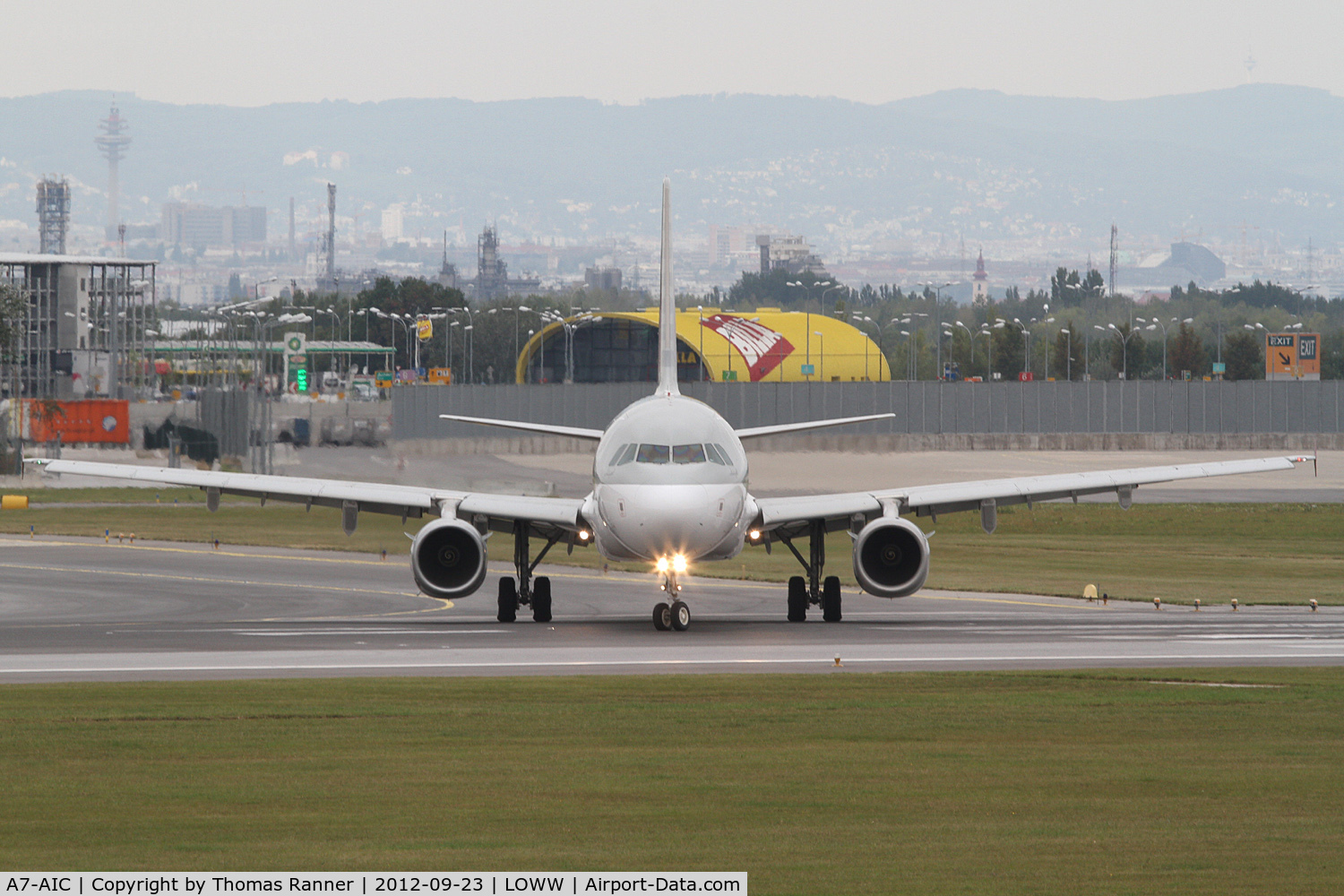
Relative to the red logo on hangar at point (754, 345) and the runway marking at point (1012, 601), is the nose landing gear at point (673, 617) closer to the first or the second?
the runway marking at point (1012, 601)

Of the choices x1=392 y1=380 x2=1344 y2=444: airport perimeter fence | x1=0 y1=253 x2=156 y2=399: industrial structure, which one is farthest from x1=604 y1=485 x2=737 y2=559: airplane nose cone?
x1=0 y1=253 x2=156 y2=399: industrial structure

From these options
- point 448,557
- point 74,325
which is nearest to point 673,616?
point 448,557

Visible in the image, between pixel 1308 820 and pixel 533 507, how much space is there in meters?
23.3

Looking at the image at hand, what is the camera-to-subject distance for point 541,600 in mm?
37312

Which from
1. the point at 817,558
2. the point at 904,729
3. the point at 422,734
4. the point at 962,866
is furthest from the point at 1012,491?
the point at 962,866

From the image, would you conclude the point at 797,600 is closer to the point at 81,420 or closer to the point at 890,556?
the point at 890,556

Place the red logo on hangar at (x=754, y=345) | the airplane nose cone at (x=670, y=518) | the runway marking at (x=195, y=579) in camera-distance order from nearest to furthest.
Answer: the airplane nose cone at (x=670, y=518) → the runway marking at (x=195, y=579) → the red logo on hangar at (x=754, y=345)

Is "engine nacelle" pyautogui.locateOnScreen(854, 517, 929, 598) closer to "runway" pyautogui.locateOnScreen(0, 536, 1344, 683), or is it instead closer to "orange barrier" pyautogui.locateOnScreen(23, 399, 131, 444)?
"runway" pyautogui.locateOnScreen(0, 536, 1344, 683)

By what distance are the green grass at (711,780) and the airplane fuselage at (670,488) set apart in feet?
22.5

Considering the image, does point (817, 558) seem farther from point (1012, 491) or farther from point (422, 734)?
point (422, 734)

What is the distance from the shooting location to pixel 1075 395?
5049 inches

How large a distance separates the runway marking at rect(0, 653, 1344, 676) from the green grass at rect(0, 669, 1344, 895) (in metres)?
2.43

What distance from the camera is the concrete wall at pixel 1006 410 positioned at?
408 ft

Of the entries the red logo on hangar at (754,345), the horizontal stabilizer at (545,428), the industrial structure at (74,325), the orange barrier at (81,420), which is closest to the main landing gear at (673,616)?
the horizontal stabilizer at (545,428)
